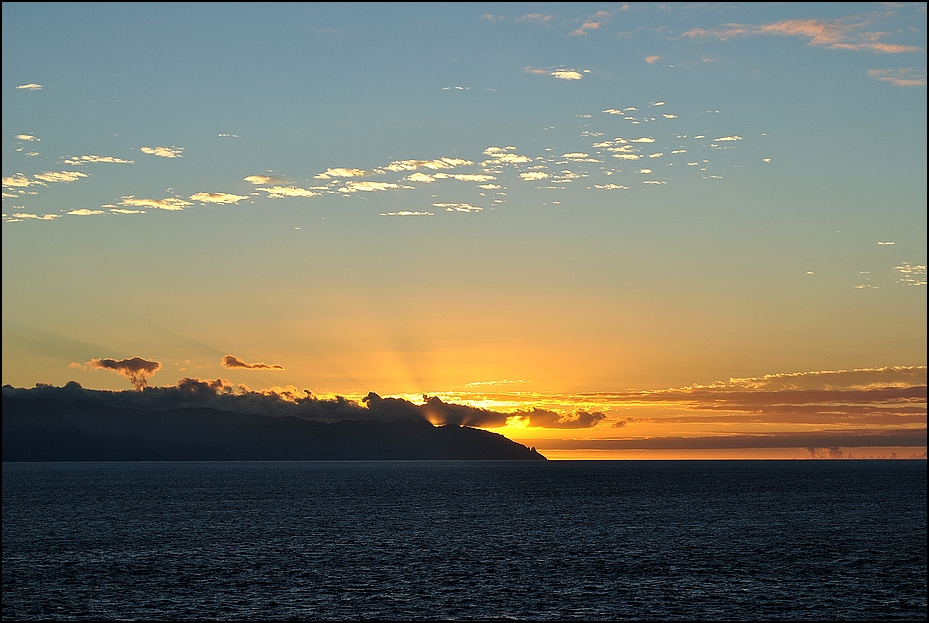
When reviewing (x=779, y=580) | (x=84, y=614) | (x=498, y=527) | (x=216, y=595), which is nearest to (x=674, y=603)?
(x=779, y=580)

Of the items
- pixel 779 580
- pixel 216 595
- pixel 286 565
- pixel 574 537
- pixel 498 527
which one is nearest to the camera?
pixel 216 595

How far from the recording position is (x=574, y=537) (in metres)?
115

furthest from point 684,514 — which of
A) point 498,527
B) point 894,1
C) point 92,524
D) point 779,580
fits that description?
point 894,1

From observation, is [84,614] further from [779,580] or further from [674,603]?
[779,580]

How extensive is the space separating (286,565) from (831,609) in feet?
174

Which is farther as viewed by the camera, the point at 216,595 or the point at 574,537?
the point at 574,537

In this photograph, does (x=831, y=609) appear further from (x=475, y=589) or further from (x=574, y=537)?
(x=574, y=537)

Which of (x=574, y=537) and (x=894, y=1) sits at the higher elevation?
(x=894, y=1)

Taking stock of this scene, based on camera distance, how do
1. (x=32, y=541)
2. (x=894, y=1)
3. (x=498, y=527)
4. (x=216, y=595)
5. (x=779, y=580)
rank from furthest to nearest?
(x=498, y=527) → (x=32, y=541) → (x=779, y=580) → (x=216, y=595) → (x=894, y=1)

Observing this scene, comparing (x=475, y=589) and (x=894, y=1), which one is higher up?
(x=894, y=1)

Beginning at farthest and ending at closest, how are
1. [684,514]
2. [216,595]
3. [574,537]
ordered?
[684,514] → [574,537] → [216,595]

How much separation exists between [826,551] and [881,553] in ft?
19.1

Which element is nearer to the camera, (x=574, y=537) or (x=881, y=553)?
(x=881, y=553)

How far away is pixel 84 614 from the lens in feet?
209
